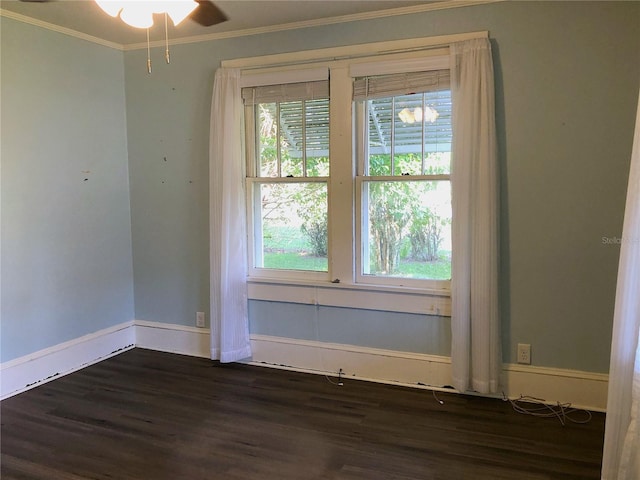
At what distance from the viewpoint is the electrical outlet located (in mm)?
3045

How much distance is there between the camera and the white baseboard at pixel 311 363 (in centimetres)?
299

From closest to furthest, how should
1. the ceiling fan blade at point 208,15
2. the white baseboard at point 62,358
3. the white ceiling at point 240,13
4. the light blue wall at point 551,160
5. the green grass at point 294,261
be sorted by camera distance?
1. the ceiling fan blade at point 208,15
2. the light blue wall at point 551,160
3. the white ceiling at point 240,13
4. the white baseboard at point 62,358
5. the green grass at point 294,261

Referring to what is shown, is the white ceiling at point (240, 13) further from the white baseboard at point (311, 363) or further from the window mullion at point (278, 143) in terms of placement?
the white baseboard at point (311, 363)

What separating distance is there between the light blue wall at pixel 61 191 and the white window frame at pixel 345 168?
44.2 inches

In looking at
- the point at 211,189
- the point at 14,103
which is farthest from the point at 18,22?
the point at 211,189

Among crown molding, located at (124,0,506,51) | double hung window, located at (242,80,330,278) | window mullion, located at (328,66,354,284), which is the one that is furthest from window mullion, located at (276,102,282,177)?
crown molding, located at (124,0,506,51)

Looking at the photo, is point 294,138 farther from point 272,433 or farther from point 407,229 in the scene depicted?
point 272,433

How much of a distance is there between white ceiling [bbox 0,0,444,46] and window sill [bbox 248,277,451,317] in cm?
180

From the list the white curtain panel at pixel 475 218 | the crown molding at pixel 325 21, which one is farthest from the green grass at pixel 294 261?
the crown molding at pixel 325 21

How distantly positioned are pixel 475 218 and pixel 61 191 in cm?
287

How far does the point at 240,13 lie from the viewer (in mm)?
3180

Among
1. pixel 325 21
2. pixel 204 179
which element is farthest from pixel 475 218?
pixel 204 179

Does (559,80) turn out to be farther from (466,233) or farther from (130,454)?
(130,454)

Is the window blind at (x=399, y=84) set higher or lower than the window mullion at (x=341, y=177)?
higher
